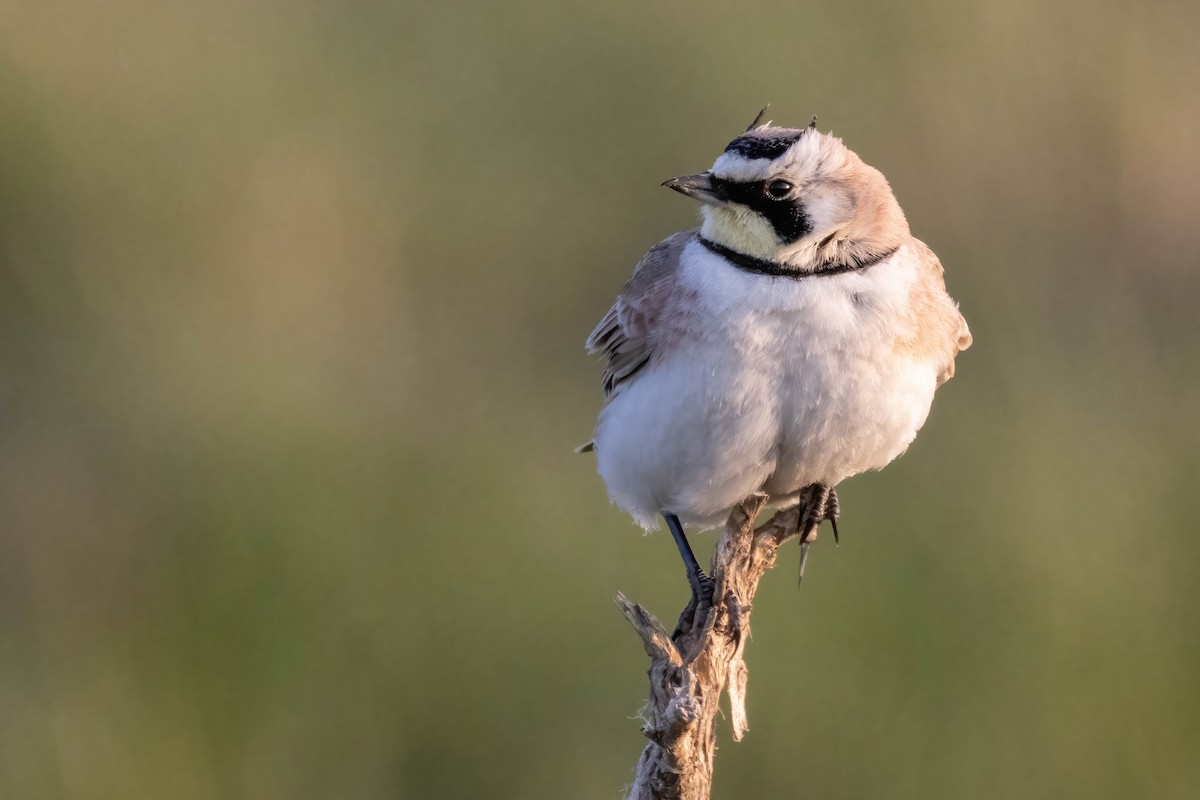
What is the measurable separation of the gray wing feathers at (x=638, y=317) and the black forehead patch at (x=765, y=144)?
0.40 meters

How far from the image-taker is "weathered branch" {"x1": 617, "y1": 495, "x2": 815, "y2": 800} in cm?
348

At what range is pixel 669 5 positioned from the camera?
755 cm

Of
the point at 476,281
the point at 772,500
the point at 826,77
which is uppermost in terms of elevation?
the point at 826,77

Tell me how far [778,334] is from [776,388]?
0.13m

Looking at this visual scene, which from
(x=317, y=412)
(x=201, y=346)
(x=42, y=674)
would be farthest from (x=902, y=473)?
(x=42, y=674)

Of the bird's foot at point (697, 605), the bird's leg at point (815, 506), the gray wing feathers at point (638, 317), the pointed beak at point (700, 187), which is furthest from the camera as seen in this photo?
the bird's leg at point (815, 506)

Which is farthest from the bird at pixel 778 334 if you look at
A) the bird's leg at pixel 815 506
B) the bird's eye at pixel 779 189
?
the bird's leg at pixel 815 506

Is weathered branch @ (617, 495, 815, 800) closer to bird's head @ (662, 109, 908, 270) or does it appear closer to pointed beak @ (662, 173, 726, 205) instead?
bird's head @ (662, 109, 908, 270)

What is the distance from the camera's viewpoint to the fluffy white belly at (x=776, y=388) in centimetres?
374

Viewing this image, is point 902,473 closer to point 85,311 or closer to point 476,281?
point 476,281

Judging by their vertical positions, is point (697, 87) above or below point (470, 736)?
above

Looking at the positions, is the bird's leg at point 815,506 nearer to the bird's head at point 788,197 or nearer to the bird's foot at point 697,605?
the bird's foot at point 697,605

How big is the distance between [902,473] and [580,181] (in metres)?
2.14

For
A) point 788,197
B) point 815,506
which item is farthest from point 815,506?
point 788,197
